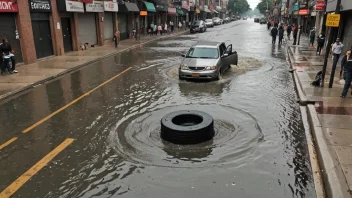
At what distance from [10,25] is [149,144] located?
14.4 m

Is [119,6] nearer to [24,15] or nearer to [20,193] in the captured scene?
[24,15]

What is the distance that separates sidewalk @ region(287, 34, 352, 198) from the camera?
5.20 metres

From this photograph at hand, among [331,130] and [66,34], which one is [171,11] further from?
[331,130]

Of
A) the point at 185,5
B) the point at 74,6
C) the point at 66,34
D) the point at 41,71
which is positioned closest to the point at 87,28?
the point at 66,34

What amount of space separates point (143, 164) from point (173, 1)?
5579 centimetres

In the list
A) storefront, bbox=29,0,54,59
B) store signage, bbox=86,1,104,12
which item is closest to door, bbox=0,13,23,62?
storefront, bbox=29,0,54,59

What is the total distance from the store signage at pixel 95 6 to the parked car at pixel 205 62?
1420cm

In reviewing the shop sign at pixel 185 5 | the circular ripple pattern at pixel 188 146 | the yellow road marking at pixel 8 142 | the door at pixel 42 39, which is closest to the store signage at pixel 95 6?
the door at pixel 42 39

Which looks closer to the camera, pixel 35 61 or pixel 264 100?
pixel 264 100

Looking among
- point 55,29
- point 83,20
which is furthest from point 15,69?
point 83,20

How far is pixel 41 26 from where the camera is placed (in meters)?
20.2

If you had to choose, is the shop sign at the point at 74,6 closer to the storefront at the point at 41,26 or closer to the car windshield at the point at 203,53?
the storefront at the point at 41,26

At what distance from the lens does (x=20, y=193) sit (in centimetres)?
512

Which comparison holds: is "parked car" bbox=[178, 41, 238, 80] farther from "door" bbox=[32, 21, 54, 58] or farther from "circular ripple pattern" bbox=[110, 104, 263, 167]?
"door" bbox=[32, 21, 54, 58]
